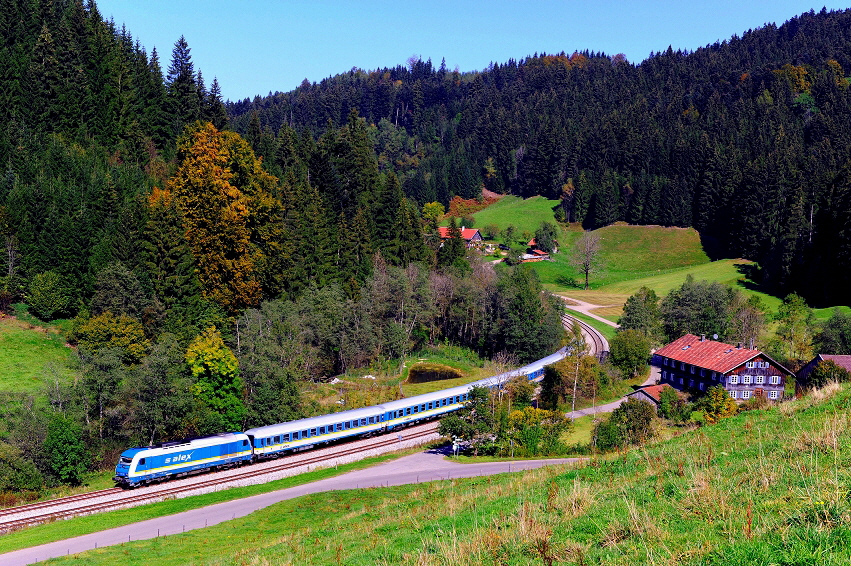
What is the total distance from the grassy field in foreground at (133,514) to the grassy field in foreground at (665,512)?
1397 centimetres

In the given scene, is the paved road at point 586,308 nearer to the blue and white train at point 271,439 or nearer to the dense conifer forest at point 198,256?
the dense conifer forest at point 198,256

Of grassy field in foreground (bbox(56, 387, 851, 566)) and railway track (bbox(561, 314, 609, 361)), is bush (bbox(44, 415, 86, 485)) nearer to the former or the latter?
grassy field in foreground (bbox(56, 387, 851, 566))

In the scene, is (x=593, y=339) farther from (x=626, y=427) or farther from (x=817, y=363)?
(x=626, y=427)

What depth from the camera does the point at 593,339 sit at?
297 feet

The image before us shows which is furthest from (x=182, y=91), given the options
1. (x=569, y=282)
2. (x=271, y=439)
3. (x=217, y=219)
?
(x=569, y=282)

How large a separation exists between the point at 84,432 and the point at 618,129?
537 feet

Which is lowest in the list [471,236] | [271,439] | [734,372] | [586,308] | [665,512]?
[586,308]

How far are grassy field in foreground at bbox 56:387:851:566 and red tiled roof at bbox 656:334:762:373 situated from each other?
47165 mm

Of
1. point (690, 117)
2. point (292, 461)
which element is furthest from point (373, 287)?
point (690, 117)

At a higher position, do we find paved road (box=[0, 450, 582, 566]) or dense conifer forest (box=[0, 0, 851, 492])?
dense conifer forest (box=[0, 0, 851, 492])

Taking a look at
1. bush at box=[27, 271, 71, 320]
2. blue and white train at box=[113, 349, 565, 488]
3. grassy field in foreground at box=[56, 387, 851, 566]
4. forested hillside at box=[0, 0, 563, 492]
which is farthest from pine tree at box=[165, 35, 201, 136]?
grassy field in foreground at box=[56, 387, 851, 566]

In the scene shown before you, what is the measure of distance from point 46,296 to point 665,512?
203 ft

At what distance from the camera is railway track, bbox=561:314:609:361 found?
81106 mm

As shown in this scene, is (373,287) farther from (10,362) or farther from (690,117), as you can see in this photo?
(690,117)
